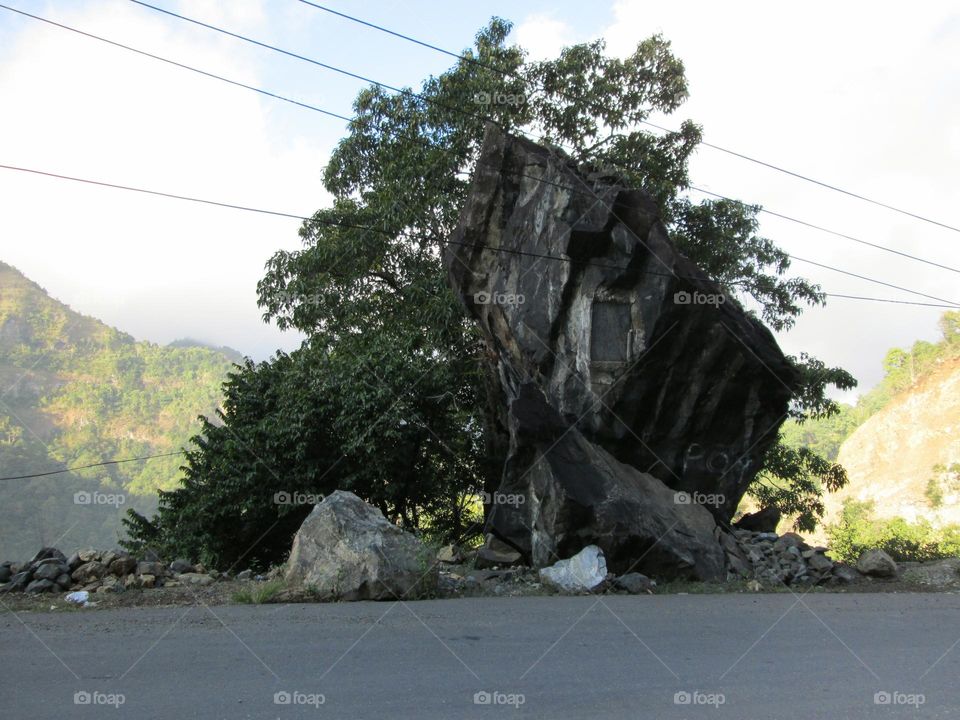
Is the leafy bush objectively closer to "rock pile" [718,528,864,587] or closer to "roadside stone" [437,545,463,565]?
"rock pile" [718,528,864,587]

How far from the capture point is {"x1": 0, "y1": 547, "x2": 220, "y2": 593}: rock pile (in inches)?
412

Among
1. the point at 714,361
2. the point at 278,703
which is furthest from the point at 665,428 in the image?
the point at 278,703

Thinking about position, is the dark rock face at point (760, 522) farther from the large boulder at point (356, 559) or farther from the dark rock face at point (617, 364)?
the large boulder at point (356, 559)

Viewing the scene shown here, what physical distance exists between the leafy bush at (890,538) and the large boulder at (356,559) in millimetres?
10006

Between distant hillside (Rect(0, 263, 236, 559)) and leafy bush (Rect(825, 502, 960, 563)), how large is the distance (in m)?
28.9

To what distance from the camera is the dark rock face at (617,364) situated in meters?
13.2

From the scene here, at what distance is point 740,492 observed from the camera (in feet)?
50.4

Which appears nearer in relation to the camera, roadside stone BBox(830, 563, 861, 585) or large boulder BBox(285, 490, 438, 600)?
large boulder BBox(285, 490, 438, 600)

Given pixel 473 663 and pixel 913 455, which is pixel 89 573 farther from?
pixel 913 455

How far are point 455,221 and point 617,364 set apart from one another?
8.04m

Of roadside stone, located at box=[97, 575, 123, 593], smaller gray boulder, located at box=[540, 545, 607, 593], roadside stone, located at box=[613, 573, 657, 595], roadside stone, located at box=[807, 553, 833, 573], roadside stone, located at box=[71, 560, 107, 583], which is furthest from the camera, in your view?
roadside stone, located at box=[807, 553, 833, 573]

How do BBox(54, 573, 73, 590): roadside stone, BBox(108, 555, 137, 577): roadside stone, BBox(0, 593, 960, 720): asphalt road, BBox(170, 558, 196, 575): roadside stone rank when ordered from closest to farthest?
1. BBox(0, 593, 960, 720): asphalt road
2. BBox(54, 573, 73, 590): roadside stone
3. BBox(108, 555, 137, 577): roadside stone
4. BBox(170, 558, 196, 575): roadside stone

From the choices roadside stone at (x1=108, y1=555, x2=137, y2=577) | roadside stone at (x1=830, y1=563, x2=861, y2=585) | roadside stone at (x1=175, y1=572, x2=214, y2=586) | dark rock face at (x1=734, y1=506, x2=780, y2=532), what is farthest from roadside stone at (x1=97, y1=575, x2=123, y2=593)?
dark rock face at (x1=734, y1=506, x2=780, y2=532)

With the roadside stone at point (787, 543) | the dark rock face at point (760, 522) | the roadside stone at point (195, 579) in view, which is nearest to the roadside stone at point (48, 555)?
the roadside stone at point (195, 579)
